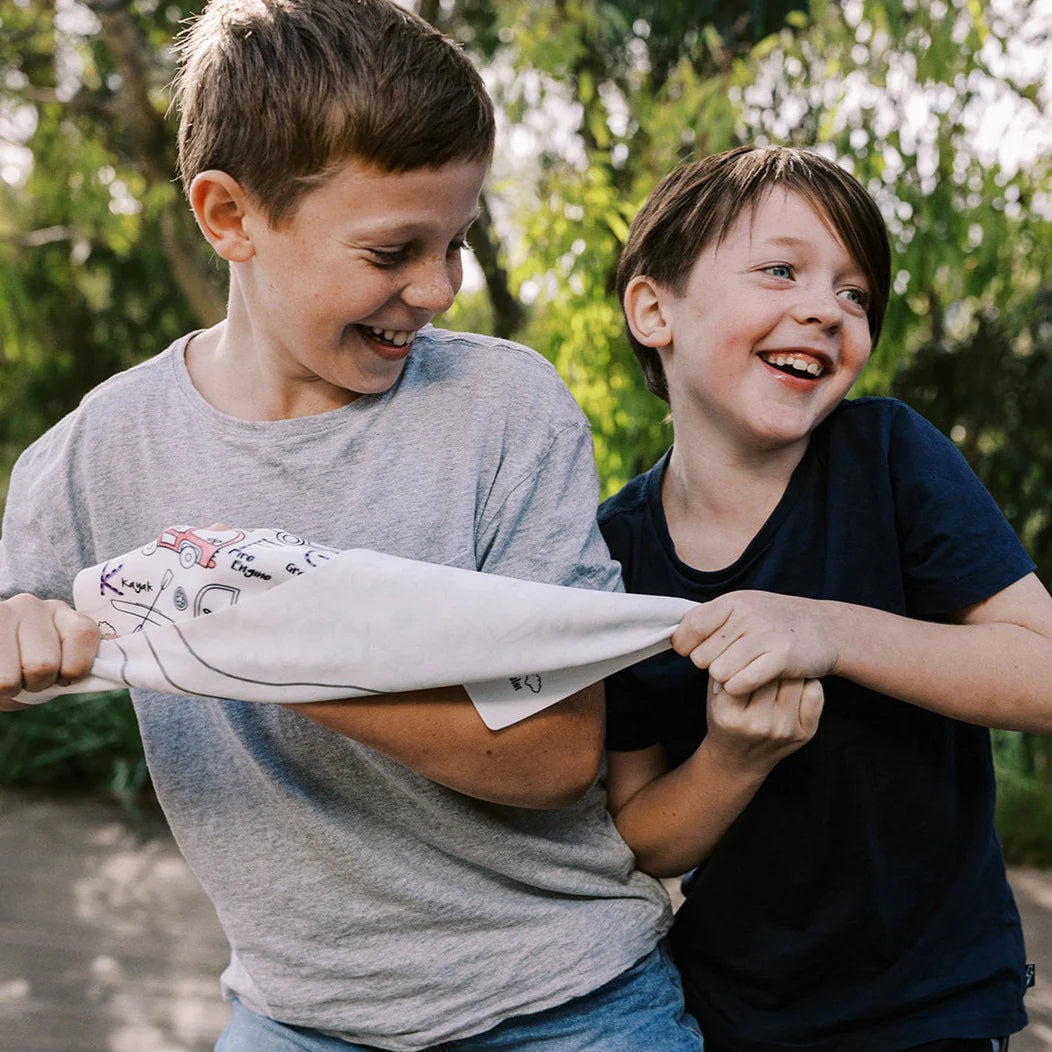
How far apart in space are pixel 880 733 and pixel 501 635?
618mm

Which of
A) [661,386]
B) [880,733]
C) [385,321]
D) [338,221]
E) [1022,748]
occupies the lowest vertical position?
[1022,748]

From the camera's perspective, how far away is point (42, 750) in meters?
6.15

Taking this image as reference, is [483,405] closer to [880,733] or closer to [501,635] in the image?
[501,635]

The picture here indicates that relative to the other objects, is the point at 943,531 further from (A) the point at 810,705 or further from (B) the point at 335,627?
(B) the point at 335,627

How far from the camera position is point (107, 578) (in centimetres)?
158

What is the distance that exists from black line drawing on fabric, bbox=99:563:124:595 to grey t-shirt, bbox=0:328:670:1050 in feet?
0.52

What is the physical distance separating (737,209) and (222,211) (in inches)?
29.3

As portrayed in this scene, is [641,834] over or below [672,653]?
below

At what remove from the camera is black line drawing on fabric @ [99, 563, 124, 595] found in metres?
1.58

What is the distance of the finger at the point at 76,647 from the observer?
155 cm

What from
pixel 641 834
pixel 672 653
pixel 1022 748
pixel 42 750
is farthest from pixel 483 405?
pixel 42 750

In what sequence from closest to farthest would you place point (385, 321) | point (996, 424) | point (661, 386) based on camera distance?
1. point (385, 321)
2. point (661, 386)
3. point (996, 424)

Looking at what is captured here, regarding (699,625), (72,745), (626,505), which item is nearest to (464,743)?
(699,625)

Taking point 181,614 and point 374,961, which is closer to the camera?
point 181,614
